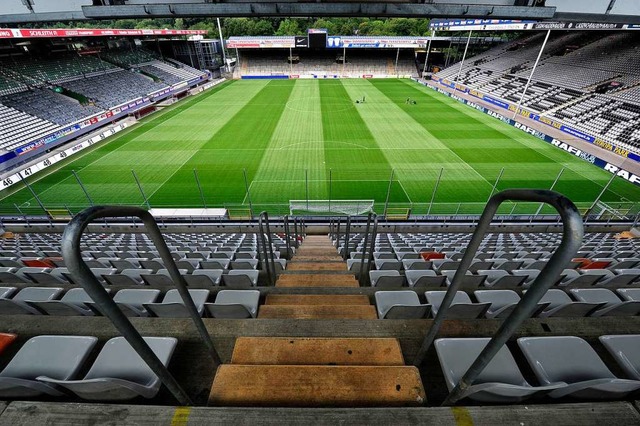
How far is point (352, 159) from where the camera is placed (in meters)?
23.3

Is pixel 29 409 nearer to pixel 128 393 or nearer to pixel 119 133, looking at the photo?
pixel 128 393


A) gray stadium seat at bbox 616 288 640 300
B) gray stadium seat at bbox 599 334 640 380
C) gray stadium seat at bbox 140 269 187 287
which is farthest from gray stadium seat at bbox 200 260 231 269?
gray stadium seat at bbox 616 288 640 300

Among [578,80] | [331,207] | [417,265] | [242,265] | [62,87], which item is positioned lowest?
[331,207]

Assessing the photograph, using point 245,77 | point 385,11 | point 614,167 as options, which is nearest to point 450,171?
point 614,167

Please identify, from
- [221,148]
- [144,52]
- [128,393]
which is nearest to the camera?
[128,393]

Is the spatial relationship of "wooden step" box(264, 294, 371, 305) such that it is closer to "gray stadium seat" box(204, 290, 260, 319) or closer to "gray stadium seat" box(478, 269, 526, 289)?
"gray stadium seat" box(204, 290, 260, 319)

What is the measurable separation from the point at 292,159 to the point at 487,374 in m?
22.0

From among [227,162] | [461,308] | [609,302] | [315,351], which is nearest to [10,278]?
[315,351]

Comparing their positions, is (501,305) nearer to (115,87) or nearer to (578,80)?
(578,80)

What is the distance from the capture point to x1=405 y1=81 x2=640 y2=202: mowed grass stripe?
723 inches

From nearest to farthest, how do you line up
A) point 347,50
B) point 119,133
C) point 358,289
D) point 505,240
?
1. point 358,289
2. point 505,240
3. point 119,133
4. point 347,50

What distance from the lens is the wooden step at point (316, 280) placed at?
16.9 feet

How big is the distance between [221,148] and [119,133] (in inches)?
500

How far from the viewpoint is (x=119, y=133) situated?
1172 inches
